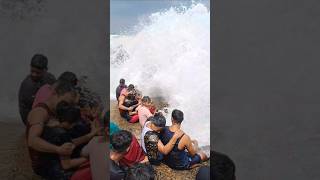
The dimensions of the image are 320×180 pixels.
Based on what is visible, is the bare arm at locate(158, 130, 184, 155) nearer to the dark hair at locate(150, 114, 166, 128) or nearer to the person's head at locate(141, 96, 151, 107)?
the dark hair at locate(150, 114, 166, 128)

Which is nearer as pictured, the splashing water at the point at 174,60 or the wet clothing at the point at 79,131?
the wet clothing at the point at 79,131

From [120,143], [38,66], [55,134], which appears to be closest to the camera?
[55,134]

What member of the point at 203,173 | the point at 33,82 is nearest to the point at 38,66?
the point at 33,82

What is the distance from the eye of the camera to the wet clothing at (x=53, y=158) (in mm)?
5777

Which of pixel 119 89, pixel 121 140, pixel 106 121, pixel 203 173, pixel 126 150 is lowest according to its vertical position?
pixel 203 173

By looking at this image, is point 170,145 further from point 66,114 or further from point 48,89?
point 48,89

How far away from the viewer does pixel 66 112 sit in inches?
229

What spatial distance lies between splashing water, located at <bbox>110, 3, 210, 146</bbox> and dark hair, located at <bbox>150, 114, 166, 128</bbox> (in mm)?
287

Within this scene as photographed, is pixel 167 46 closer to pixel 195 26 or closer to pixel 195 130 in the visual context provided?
pixel 195 26

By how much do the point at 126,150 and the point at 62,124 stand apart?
2.54 ft

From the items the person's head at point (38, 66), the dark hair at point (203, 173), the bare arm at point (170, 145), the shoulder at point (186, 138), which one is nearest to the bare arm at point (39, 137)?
the person's head at point (38, 66)

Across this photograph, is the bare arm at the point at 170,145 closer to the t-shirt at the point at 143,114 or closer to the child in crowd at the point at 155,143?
the child in crowd at the point at 155,143
